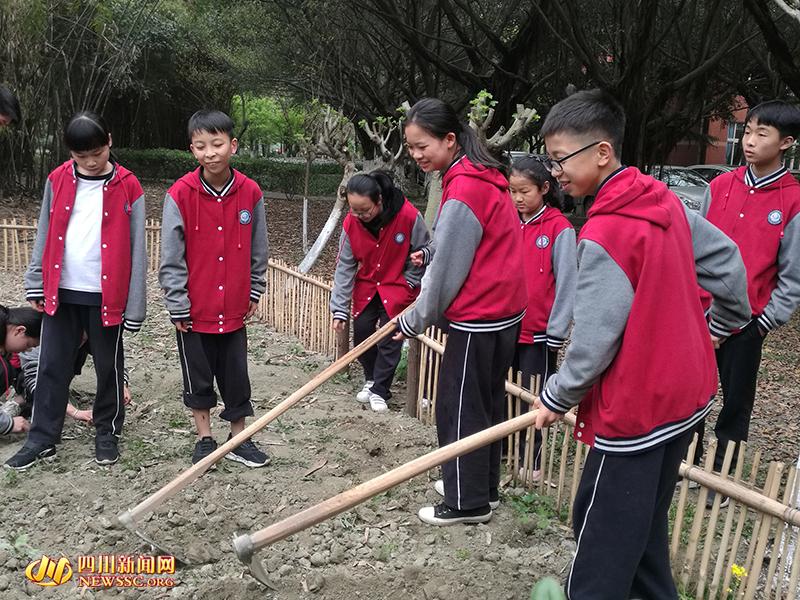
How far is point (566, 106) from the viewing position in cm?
196

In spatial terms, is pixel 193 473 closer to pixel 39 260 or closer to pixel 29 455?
pixel 29 455

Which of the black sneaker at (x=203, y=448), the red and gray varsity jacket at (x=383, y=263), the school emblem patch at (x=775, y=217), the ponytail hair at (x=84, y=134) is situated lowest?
the black sneaker at (x=203, y=448)

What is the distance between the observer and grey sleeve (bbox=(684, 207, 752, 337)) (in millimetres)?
2072

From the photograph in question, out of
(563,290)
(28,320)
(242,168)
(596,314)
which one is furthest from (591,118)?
(242,168)

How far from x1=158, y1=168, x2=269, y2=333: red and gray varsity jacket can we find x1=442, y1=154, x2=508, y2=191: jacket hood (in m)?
1.10

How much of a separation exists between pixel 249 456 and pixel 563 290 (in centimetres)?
174

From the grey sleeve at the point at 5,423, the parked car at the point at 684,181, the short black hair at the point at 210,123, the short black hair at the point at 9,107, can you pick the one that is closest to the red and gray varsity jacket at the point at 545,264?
the short black hair at the point at 210,123

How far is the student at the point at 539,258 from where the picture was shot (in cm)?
352

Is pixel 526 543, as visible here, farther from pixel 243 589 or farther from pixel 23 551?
pixel 23 551

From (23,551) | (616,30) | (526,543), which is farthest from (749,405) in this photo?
(616,30)

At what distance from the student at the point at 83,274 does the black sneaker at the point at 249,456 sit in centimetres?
58

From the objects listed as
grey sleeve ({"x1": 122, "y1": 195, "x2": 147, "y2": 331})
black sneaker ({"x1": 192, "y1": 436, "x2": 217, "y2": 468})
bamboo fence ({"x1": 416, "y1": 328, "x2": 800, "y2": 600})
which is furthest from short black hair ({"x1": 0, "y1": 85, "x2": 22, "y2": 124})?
bamboo fence ({"x1": 416, "y1": 328, "x2": 800, "y2": 600})

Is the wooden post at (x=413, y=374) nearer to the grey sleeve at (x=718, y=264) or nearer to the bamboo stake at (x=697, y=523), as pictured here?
the bamboo stake at (x=697, y=523)

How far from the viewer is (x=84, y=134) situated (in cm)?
315
